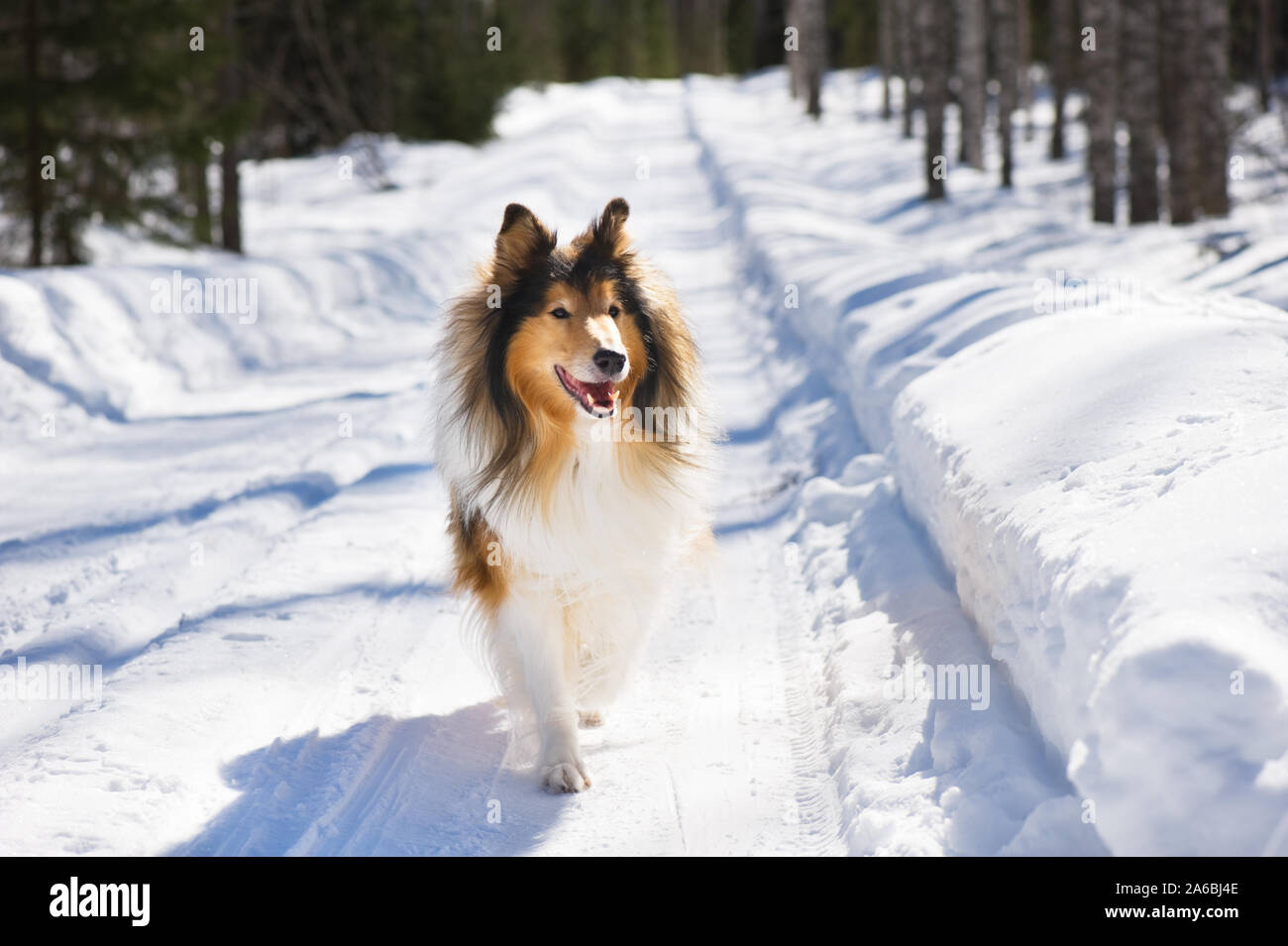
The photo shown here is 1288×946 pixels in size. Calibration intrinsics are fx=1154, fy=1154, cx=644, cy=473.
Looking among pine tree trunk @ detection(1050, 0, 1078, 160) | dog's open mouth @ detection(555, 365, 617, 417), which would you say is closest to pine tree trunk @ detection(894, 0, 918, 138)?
pine tree trunk @ detection(1050, 0, 1078, 160)

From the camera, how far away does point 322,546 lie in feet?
19.0

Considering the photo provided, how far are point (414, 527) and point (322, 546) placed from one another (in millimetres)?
554

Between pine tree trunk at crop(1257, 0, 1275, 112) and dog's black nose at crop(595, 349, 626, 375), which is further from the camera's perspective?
pine tree trunk at crop(1257, 0, 1275, 112)

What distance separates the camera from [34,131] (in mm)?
11812

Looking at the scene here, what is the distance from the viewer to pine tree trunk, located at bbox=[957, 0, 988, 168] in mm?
19516

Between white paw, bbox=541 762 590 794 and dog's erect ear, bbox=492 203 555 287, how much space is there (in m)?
1.62

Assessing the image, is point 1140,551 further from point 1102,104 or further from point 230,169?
point 230,169

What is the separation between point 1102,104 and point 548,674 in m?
13.7

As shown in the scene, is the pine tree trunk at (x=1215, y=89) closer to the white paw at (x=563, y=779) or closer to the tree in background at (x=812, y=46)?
the white paw at (x=563, y=779)

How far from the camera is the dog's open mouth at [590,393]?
374 cm

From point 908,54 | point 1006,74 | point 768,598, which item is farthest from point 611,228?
point 908,54
